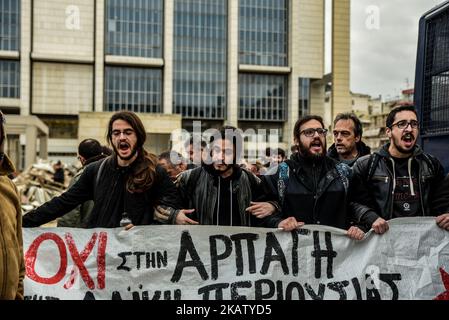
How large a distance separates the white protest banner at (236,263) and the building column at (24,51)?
5191 cm

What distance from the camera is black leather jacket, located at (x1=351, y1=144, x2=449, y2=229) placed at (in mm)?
3938

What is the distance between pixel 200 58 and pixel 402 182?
53592mm

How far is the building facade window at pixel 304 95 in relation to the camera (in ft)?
193

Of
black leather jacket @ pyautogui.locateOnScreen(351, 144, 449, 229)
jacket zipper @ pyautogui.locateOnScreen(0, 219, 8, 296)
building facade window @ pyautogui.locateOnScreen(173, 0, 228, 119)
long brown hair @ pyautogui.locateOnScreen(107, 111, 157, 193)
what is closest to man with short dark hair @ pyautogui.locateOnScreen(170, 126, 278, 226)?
long brown hair @ pyautogui.locateOnScreen(107, 111, 157, 193)

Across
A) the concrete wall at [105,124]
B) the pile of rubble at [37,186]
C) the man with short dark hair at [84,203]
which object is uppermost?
the concrete wall at [105,124]

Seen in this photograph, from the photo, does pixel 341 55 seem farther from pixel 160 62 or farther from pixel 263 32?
pixel 160 62

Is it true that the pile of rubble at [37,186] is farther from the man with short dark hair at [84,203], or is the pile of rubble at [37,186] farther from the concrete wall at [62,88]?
the concrete wall at [62,88]

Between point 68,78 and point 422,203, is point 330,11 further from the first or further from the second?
point 422,203

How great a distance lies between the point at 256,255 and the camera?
3.96 metres

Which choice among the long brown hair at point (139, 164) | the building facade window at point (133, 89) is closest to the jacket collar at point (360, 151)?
the long brown hair at point (139, 164)

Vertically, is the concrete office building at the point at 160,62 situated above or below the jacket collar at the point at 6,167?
above

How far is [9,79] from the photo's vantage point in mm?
52625

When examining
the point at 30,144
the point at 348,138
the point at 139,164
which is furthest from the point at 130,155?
the point at 30,144

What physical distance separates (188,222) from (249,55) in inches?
2141
